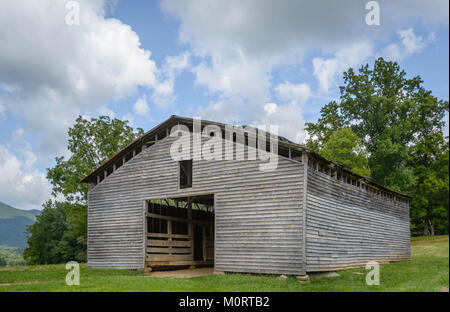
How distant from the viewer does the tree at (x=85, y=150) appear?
3844cm

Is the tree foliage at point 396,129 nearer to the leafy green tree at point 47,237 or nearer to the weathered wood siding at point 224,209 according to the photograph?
the weathered wood siding at point 224,209

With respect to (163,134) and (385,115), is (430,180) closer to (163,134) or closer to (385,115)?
(385,115)

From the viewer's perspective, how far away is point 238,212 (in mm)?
18328

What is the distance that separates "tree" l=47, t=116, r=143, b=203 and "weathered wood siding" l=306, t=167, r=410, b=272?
2473cm

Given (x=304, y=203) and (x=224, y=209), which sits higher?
(x=304, y=203)

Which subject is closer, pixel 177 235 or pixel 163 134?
pixel 163 134

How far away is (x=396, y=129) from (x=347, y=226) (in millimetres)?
24424

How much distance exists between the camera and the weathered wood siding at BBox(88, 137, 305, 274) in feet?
55.6

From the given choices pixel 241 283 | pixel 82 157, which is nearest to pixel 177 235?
Answer: pixel 241 283

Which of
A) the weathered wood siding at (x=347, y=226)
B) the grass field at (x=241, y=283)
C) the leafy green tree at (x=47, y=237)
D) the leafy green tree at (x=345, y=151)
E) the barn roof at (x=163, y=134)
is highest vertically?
the leafy green tree at (x=345, y=151)

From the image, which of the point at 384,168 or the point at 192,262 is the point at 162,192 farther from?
the point at 384,168

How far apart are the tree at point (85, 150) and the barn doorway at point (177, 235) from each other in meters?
15.3

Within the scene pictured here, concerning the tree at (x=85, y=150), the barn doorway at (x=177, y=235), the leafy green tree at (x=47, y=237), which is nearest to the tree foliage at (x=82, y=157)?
the tree at (x=85, y=150)

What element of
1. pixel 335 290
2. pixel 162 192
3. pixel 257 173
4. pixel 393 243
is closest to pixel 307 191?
pixel 257 173
